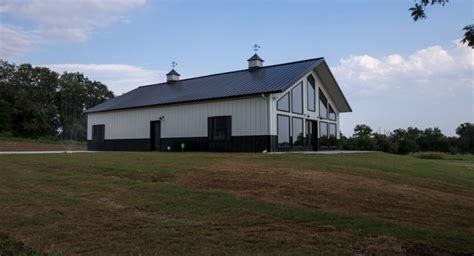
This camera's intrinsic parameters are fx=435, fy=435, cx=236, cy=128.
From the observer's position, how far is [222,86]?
79.4 feet

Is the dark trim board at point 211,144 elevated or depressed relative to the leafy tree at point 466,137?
depressed

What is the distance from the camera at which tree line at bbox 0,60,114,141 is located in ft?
172

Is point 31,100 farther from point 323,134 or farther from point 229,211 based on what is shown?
point 229,211

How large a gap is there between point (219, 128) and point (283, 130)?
3261mm

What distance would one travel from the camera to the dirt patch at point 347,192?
26.6ft

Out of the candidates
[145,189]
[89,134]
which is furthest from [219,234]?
[89,134]

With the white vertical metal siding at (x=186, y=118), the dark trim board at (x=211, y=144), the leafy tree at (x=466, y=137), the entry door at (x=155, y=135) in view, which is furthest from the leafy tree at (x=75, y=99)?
the leafy tree at (x=466, y=137)

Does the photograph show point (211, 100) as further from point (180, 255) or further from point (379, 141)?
point (379, 141)

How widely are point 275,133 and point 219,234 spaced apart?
48.0 ft

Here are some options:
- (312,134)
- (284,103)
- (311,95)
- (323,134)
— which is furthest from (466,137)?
(284,103)

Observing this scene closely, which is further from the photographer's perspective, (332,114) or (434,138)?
(434,138)

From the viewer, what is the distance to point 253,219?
283 inches

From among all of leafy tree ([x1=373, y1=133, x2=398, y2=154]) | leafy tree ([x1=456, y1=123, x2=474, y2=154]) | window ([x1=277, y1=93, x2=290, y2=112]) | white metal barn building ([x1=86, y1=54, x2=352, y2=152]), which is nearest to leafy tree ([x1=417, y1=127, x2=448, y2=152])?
leafy tree ([x1=456, y1=123, x2=474, y2=154])

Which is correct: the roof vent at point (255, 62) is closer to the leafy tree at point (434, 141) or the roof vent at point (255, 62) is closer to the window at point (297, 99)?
the window at point (297, 99)
